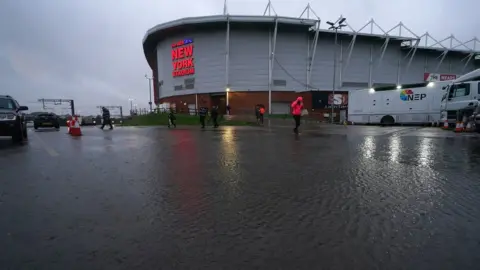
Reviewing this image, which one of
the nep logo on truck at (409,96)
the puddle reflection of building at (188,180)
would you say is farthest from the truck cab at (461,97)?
the puddle reflection of building at (188,180)

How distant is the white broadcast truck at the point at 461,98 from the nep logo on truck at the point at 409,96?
4.95 meters

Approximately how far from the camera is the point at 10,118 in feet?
32.4

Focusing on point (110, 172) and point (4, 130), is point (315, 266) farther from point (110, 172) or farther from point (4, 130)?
point (4, 130)

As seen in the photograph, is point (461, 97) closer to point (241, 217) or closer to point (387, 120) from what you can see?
point (387, 120)

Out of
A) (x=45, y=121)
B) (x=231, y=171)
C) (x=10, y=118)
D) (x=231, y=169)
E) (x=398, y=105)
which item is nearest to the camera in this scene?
(x=231, y=171)

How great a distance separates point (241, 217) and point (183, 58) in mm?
44699

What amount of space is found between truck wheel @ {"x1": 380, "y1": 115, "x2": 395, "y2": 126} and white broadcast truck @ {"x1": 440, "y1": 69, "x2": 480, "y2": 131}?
6.33 m

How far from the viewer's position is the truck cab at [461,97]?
1659 centimetres

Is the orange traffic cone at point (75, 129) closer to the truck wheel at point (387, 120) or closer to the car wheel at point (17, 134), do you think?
the car wheel at point (17, 134)

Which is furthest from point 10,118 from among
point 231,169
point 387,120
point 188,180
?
point 387,120

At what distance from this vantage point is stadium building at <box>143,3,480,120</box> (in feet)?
137

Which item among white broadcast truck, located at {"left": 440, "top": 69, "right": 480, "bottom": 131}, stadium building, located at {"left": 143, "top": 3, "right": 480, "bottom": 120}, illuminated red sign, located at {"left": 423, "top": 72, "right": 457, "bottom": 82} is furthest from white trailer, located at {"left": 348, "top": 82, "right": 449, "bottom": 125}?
illuminated red sign, located at {"left": 423, "top": 72, "right": 457, "bottom": 82}

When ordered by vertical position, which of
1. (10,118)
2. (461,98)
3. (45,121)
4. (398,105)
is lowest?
(45,121)

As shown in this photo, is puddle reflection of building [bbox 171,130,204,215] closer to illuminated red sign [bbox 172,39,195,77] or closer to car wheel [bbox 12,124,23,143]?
car wheel [bbox 12,124,23,143]
